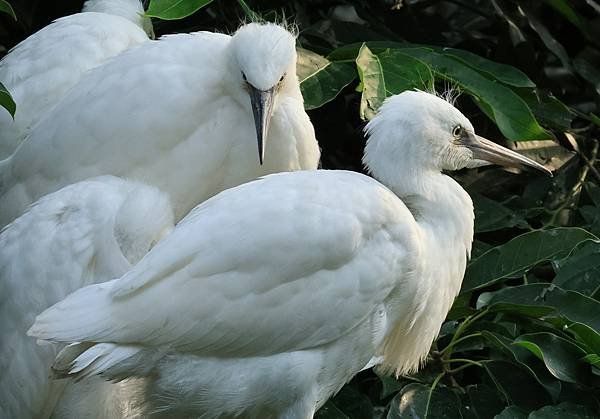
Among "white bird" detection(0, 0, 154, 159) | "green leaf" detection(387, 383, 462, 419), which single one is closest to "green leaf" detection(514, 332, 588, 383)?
"green leaf" detection(387, 383, 462, 419)

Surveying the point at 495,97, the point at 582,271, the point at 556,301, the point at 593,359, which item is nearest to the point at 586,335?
the point at 593,359

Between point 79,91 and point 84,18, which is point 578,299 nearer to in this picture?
point 79,91

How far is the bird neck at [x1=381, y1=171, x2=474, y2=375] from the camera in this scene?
3555 mm

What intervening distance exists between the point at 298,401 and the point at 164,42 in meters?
1.25

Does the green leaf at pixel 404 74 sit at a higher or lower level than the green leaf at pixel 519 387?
higher

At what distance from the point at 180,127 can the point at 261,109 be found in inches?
10.9

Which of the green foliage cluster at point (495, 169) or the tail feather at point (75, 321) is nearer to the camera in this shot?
the tail feather at point (75, 321)

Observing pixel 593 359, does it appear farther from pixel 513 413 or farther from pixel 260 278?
pixel 260 278

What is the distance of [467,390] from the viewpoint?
3.59 meters

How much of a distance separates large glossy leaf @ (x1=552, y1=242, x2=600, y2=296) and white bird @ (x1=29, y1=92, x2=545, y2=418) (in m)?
0.47

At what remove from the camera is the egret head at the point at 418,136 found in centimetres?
356

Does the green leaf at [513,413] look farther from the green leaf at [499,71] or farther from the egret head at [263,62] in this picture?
the green leaf at [499,71]

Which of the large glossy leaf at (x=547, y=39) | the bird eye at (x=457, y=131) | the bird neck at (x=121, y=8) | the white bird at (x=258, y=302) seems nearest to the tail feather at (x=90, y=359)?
the white bird at (x=258, y=302)

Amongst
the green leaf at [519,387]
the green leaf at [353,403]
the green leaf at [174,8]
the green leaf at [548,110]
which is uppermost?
the green leaf at [174,8]
